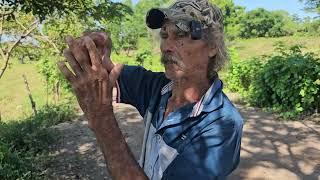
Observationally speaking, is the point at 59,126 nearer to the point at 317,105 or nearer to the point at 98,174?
the point at 98,174

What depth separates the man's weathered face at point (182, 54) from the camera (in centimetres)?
163

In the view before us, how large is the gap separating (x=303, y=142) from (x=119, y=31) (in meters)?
25.6

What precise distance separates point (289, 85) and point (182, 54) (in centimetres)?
878

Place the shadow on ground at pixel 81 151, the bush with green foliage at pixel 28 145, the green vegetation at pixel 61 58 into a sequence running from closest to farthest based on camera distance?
the green vegetation at pixel 61 58 < the bush with green foliage at pixel 28 145 < the shadow on ground at pixel 81 151

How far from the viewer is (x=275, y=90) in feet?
34.1

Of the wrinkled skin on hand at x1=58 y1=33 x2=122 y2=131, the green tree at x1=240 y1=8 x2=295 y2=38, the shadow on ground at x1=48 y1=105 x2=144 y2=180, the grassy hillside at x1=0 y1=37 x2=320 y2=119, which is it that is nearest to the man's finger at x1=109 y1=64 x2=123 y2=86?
the wrinkled skin on hand at x1=58 y1=33 x2=122 y2=131

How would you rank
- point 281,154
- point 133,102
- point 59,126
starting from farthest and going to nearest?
point 59,126, point 281,154, point 133,102

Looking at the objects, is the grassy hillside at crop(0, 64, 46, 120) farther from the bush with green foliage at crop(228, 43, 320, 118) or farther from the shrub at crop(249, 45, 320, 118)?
the shrub at crop(249, 45, 320, 118)

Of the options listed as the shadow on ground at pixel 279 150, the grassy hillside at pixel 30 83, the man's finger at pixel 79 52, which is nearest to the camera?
the man's finger at pixel 79 52

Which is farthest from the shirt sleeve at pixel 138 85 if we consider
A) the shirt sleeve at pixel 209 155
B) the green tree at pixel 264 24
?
the green tree at pixel 264 24

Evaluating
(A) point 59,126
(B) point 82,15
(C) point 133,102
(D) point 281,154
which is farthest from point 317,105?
(C) point 133,102

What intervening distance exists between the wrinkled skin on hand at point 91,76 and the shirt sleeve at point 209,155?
0.33 meters

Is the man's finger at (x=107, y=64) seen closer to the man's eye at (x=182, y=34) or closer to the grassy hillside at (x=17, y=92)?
the man's eye at (x=182, y=34)

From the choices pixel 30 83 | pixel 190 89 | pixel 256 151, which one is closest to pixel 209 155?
pixel 190 89
